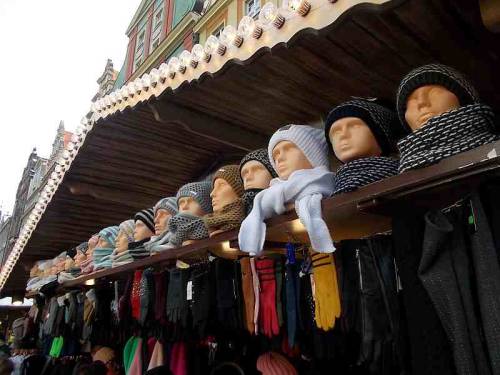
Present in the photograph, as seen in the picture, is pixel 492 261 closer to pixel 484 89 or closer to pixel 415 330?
pixel 415 330

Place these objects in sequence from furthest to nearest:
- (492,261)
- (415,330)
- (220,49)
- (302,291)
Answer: (220,49), (302,291), (415,330), (492,261)

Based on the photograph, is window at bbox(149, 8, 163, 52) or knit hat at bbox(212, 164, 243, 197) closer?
knit hat at bbox(212, 164, 243, 197)

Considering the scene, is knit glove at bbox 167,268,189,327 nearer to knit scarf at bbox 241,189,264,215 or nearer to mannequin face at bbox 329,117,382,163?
knit scarf at bbox 241,189,264,215

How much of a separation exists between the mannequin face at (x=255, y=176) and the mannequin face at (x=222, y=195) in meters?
0.14

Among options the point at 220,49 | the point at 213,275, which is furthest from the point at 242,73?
the point at 213,275

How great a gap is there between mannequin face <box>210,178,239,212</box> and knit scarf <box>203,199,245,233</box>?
0.66 feet

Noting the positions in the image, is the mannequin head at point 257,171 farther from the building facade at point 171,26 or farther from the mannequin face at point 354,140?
the building facade at point 171,26

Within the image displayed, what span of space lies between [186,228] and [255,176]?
0.66m

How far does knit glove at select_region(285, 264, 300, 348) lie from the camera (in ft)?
6.93

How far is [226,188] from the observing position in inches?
114

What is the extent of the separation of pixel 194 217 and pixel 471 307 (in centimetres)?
207

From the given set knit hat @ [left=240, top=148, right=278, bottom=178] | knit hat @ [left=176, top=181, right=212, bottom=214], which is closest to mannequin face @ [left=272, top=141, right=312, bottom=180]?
knit hat @ [left=240, top=148, right=278, bottom=178]

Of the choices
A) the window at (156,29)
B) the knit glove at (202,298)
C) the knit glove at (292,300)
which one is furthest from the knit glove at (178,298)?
the window at (156,29)

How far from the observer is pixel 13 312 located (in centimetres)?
1572
